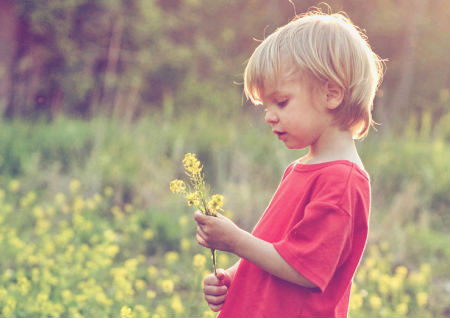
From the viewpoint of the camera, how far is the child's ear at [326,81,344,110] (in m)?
1.70

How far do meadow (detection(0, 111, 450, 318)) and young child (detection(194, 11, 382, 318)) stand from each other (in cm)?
83

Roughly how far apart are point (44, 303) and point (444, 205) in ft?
14.6

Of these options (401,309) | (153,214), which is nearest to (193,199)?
(401,309)

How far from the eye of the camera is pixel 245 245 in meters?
1.61

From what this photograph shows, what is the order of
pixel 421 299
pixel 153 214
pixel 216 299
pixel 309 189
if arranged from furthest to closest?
pixel 153 214 < pixel 421 299 < pixel 216 299 < pixel 309 189

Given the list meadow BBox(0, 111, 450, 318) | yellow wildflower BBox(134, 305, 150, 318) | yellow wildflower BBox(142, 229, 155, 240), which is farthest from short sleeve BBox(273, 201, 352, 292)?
yellow wildflower BBox(142, 229, 155, 240)

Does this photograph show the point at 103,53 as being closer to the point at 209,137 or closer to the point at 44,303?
the point at 209,137

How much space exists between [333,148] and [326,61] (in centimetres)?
26

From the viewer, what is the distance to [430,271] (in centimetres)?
457

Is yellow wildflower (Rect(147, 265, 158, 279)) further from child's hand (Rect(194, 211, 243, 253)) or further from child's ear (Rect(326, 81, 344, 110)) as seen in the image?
child's ear (Rect(326, 81, 344, 110))

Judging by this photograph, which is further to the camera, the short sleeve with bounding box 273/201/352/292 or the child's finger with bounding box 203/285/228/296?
the child's finger with bounding box 203/285/228/296

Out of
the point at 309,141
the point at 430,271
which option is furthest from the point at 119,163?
the point at 309,141

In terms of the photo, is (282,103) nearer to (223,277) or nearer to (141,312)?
(223,277)

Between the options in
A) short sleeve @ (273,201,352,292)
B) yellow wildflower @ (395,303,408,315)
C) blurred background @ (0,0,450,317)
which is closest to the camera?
short sleeve @ (273,201,352,292)
